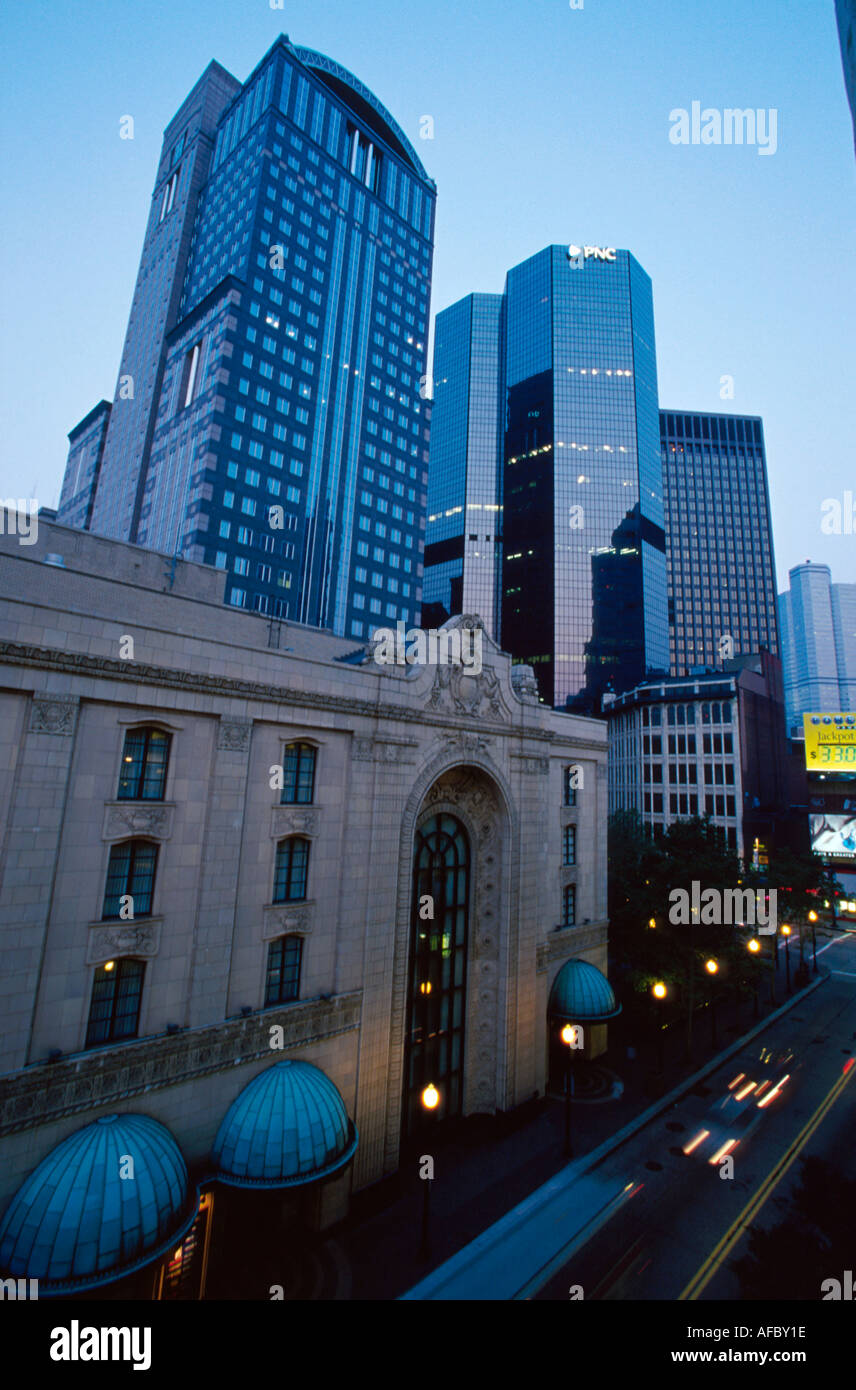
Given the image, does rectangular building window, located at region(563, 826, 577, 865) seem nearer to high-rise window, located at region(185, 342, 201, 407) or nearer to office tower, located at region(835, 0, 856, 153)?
office tower, located at region(835, 0, 856, 153)

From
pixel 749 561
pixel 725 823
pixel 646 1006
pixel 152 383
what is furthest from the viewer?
pixel 749 561

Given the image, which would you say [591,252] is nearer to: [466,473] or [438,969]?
[466,473]

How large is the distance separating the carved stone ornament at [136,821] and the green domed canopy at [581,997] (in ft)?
68.8

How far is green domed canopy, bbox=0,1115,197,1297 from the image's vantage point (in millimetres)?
11602

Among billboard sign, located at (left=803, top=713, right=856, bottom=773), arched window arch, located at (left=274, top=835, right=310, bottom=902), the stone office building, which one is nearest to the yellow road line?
the stone office building

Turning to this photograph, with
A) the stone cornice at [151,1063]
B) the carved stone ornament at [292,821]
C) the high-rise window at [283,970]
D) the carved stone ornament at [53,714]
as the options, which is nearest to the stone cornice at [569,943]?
the stone cornice at [151,1063]

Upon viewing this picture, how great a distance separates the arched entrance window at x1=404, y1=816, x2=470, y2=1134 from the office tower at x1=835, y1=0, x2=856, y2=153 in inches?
911

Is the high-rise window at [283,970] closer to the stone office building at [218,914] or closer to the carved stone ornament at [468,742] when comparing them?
the stone office building at [218,914]

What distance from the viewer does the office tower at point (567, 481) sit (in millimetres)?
130125

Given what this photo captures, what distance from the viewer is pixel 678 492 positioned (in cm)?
17512

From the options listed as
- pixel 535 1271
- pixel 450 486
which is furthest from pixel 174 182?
pixel 535 1271

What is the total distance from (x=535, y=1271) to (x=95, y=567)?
2547 cm

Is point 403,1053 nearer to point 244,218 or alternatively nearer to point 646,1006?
point 646,1006
